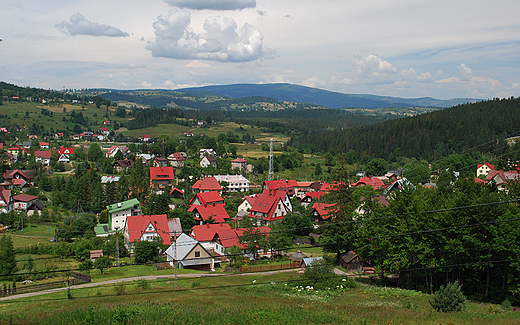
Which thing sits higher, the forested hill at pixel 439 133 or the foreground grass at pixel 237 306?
the forested hill at pixel 439 133

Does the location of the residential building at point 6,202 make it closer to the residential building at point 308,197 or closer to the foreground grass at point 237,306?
the foreground grass at point 237,306

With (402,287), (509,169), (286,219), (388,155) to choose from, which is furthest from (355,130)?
(402,287)

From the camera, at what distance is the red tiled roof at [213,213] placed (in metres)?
51.8

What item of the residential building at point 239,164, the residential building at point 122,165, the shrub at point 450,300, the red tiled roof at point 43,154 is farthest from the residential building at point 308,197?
the red tiled roof at point 43,154

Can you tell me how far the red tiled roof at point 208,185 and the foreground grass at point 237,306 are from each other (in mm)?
37394

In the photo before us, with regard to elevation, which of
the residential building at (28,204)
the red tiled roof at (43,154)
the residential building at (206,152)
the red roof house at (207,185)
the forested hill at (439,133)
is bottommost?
the residential building at (28,204)

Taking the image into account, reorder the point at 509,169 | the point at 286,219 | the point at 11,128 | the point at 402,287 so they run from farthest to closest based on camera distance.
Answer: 1. the point at 11,128
2. the point at 509,169
3. the point at 286,219
4. the point at 402,287

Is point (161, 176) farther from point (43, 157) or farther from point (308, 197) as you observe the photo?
point (43, 157)

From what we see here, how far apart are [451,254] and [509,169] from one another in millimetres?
61027

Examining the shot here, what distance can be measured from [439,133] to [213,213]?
315 ft

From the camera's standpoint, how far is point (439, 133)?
402 feet

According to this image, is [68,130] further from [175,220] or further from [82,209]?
[175,220]

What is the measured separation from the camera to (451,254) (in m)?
22.5

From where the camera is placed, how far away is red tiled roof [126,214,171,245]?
43.1 meters
